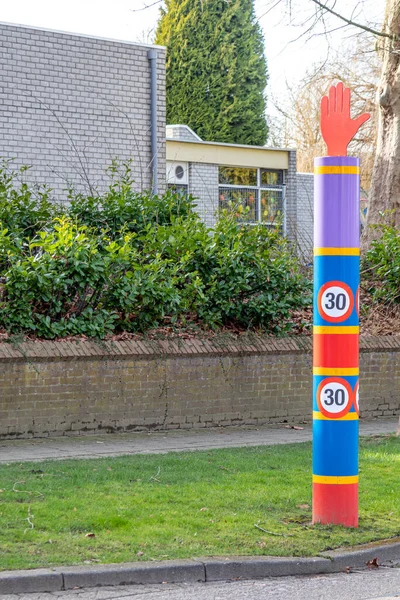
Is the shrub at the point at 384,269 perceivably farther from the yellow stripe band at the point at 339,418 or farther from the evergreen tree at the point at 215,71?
the evergreen tree at the point at 215,71

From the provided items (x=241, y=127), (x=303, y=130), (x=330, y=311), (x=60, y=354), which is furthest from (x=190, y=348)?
(x=303, y=130)

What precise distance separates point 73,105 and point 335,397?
14.0 meters

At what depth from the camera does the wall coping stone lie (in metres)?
11.2

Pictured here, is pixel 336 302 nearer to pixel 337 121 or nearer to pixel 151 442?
pixel 337 121

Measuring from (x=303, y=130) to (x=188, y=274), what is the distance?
37.5 metres

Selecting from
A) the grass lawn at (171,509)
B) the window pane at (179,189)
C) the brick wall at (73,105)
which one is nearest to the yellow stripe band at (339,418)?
the grass lawn at (171,509)

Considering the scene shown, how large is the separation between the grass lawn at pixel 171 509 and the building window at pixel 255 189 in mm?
20704

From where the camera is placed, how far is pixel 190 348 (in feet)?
41.0

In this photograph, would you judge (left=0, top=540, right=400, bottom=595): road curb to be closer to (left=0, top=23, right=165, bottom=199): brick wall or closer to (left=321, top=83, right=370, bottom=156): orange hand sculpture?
(left=321, top=83, right=370, bottom=156): orange hand sculpture

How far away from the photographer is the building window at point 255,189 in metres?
30.1

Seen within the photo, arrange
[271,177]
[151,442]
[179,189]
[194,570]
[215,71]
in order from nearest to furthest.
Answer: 1. [194,570]
2. [151,442]
3. [179,189]
4. [271,177]
5. [215,71]

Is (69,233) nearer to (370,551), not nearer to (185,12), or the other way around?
(370,551)

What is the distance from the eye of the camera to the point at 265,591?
238 inches

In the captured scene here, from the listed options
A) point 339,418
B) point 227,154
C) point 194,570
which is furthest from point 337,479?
point 227,154
